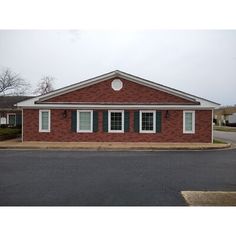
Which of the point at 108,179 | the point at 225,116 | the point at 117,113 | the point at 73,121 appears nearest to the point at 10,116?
the point at 73,121

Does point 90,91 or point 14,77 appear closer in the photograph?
point 90,91

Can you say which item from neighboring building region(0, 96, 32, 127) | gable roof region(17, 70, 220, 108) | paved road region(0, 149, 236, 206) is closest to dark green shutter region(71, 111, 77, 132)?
gable roof region(17, 70, 220, 108)

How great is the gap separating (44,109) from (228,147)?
11.9 m

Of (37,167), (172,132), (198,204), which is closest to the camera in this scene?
(198,204)

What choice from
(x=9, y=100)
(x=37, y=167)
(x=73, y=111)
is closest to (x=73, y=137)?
(x=73, y=111)

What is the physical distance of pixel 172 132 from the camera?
778 inches

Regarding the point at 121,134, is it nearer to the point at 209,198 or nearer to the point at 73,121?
the point at 73,121

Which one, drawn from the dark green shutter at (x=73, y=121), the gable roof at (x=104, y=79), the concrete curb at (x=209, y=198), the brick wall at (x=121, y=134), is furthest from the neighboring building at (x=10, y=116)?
the concrete curb at (x=209, y=198)

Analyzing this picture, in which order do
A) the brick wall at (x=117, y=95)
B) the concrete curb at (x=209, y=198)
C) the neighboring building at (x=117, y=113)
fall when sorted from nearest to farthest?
the concrete curb at (x=209, y=198), the neighboring building at (x=117, y=113), the brick wall at (x=117, y=95)

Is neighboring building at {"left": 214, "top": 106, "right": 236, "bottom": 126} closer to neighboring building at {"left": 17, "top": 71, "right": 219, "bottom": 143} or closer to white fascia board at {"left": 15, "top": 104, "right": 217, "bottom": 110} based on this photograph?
neighboring building at {"left": 17, "top": 71, "right": 219, "bottom": 143}

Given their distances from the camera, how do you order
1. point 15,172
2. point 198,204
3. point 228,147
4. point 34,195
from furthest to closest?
point 228,147
point 15,172
point 34,195
point 198,204

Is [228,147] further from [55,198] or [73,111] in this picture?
[55,198]

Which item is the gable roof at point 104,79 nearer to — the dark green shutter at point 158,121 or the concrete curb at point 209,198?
the dark green shutter at point 158,121

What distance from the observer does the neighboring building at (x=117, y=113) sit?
19.7 m
